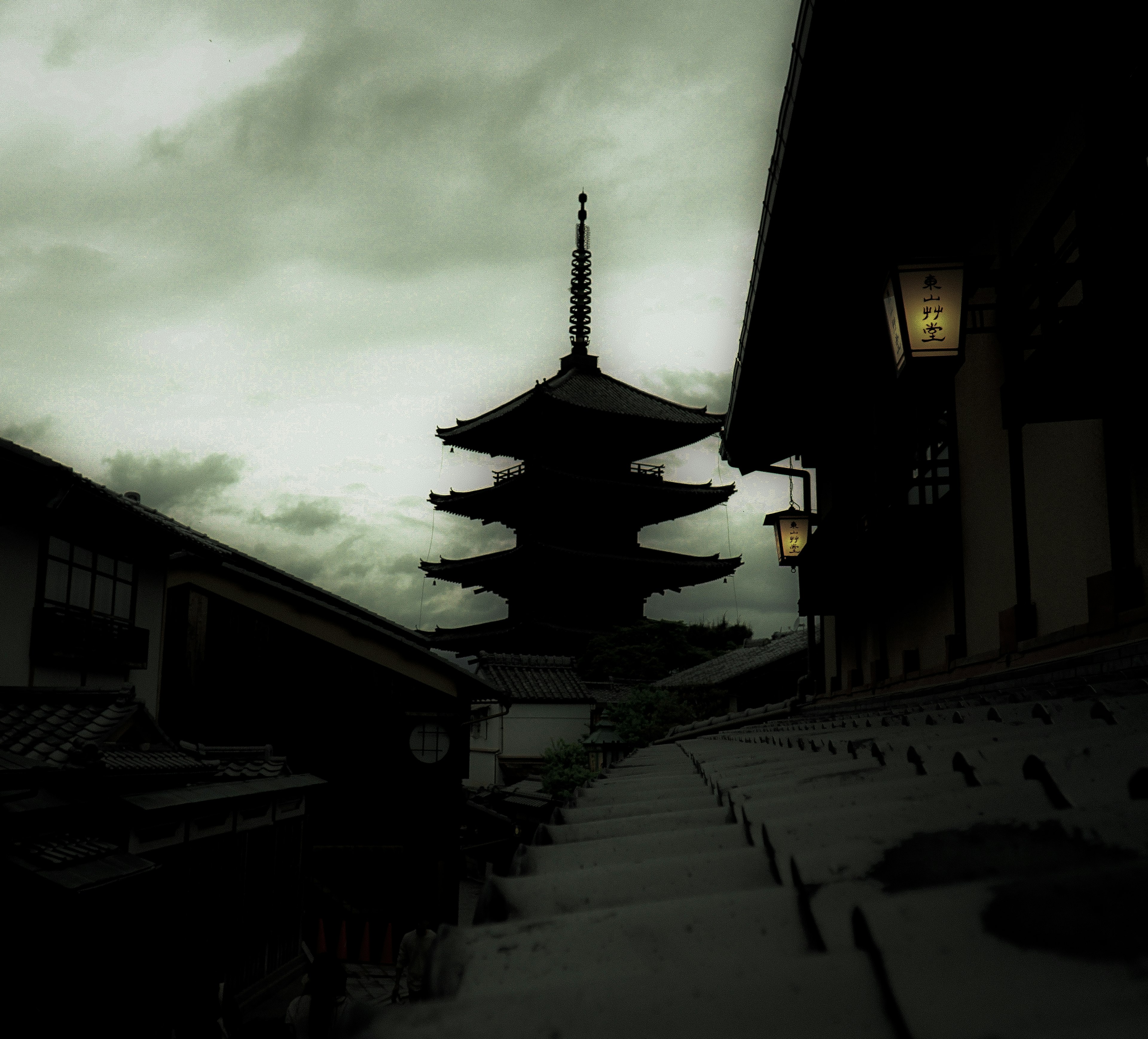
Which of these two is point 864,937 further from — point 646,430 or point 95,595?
point 646,430

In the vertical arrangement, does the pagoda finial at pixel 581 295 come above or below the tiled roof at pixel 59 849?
above

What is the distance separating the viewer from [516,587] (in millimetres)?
44969

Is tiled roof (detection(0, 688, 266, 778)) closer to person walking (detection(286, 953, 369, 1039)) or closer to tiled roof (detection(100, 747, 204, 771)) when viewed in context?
tiled roof (detection(100, 747, 204, 771))

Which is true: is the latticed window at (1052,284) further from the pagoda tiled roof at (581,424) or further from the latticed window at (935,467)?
the pagoda tiled roof at (581,424)

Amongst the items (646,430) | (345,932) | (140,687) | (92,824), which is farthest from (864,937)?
(646,430)

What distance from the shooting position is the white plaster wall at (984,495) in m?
6.54

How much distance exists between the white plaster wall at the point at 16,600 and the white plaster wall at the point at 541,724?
27847 mm

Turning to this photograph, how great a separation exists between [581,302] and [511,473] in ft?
38.9

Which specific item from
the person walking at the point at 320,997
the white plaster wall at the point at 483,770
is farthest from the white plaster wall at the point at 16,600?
the white plaster wall at the point at 483,770

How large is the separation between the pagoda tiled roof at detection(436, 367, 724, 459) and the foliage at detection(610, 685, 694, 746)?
14.1 metres

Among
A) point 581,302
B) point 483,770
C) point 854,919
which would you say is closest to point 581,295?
point 581,302

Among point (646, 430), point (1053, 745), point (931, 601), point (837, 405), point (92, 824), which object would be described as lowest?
point (92, 824)

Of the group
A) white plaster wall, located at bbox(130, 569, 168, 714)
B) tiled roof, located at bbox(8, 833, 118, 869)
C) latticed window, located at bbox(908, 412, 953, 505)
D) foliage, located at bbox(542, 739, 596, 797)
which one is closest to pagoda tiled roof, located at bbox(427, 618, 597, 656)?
foliage, located at bbox(542, 739, 596, 797)

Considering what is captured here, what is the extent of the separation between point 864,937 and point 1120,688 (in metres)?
2.73
